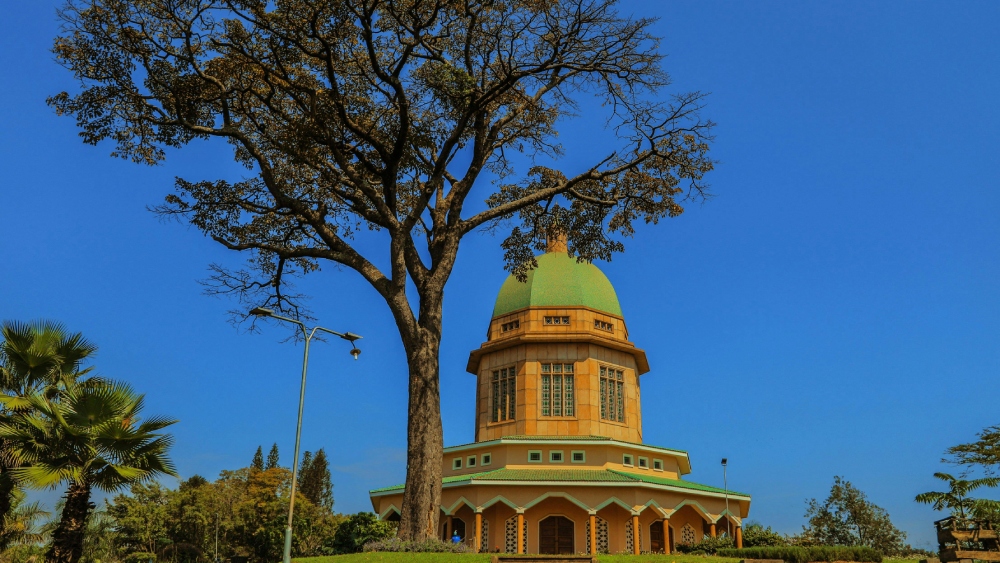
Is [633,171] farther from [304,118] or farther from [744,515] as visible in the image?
[744,515]

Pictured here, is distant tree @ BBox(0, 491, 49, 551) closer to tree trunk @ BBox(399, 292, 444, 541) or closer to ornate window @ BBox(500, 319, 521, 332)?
tree trunk @ BBox(399, 292, 444, 541)

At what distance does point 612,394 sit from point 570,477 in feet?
25.4

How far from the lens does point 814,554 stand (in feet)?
74.5

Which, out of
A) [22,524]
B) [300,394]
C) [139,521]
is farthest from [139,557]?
[300,394]

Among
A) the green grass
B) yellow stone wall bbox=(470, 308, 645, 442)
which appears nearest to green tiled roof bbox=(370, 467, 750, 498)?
yellow stone wall bbox=(470, 308, 645, 442)

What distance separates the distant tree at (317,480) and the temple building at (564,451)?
4154 cm

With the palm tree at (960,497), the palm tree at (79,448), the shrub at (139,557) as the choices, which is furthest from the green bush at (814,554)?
the shrub at (139,557)

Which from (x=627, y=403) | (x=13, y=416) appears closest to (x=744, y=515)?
(x=627, y=403)

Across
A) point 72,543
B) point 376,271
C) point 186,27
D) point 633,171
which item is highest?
point 186,27

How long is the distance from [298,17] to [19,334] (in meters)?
11.3

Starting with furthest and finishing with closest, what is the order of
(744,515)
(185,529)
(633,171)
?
(185,529) → (744,515) → (633,171)

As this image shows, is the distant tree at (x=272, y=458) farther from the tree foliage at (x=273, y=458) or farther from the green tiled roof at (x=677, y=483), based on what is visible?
the green tiled roof at (x=677, y=483)

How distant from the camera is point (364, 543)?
21.1 meters

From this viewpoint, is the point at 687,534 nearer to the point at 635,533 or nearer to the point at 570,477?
the point at 635,533
